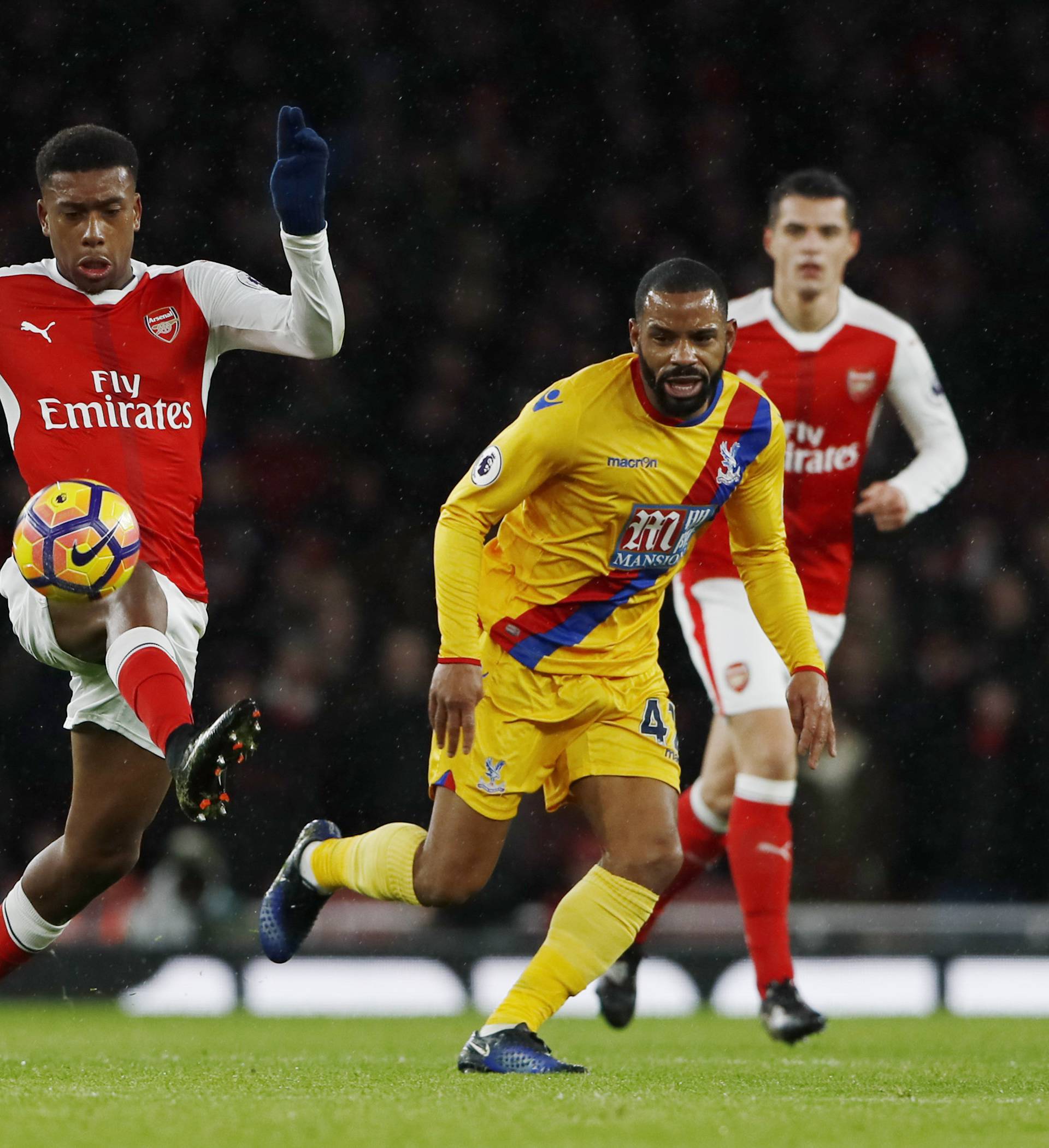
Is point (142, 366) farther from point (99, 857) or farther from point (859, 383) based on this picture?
point (859, 383)

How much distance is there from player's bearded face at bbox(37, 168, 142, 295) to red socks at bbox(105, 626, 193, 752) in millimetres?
1014

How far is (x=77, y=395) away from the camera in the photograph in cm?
486

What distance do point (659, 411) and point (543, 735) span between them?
2.87 ft

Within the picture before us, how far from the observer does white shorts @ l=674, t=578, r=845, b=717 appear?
19.8 feet

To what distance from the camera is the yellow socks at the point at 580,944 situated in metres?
4.52

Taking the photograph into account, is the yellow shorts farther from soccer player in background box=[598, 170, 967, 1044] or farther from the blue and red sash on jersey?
soccer player in background box=[598, 170, 967, 1044]

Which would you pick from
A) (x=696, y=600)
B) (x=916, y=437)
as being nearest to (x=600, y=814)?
(x=696, y=600)

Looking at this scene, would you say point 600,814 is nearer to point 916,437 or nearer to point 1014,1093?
point 1014,1093

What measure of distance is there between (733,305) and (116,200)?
8.38 ft

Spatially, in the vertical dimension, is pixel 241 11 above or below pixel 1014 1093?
above

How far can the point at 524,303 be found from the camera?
1189 centimetres

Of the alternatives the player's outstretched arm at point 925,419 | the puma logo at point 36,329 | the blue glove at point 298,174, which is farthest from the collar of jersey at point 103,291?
the player's outstretched arm at point 925,419

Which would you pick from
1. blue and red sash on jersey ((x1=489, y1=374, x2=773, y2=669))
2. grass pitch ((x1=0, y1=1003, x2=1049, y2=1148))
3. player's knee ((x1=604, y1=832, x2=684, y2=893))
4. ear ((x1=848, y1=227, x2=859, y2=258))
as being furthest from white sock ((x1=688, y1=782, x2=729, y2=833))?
ear ((x1=848, y1=227, x2=859, y2=258))

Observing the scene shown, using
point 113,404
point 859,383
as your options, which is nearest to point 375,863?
point 113,404
